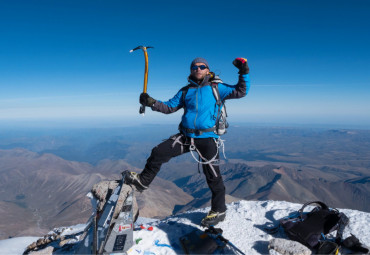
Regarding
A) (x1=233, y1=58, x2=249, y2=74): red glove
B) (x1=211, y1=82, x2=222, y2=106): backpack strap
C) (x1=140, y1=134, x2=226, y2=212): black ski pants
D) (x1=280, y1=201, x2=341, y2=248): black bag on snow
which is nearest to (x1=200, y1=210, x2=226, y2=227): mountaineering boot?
(x1=140, y1=134, x2=226, y2=212): black ski pants

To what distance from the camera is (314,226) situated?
544 centimetres

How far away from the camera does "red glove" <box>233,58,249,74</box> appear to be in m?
5.69

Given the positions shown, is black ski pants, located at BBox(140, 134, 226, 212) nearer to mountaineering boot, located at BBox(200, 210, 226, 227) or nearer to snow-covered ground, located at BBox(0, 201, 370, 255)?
mountaineering boot, located at BBox(200, 210, 226, 227)

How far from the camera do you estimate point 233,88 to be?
6.07 metres

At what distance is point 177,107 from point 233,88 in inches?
72.5

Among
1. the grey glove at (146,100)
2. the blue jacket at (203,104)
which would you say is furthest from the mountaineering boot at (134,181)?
the grey glove at (146,100)

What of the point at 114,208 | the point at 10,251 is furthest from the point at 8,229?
the point at 114,208

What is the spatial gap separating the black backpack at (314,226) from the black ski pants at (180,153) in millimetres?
2136

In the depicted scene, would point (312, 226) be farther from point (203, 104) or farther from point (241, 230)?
point (203, 104)

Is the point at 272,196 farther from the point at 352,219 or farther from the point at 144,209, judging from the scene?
the point at 352,219

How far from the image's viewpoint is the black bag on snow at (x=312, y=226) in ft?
16.7

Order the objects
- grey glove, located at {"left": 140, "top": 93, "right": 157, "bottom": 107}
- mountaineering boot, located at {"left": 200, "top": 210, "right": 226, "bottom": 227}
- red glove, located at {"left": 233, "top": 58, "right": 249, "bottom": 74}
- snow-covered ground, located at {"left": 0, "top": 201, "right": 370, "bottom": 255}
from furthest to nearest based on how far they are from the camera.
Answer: grey glove, located at {"left": 140, "top": 93, "right": 157, "bottom": 107} < mountaineering boot, located at {"left": 200, "top": 210, "right": 226, "bottom": 227} < red glove, located at {"left": 233, "top": 58, "right": 249, "bottom": 74} < snow-covered ground, located at {"left": 0, "top": 201, "right": 370, "bottom": 255}

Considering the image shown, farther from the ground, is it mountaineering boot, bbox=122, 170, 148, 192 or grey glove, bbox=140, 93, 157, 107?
grey glove, bbox=140, 93, 157, 107

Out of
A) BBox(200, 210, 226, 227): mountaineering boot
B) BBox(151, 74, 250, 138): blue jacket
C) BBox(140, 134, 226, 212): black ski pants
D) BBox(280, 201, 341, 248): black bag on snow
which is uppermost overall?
BBox(151, 74, 250, 138): blue jacket
